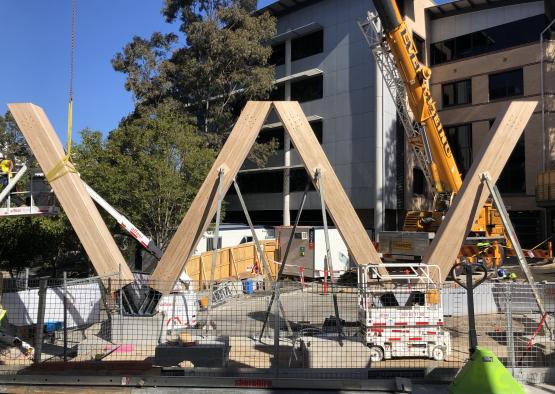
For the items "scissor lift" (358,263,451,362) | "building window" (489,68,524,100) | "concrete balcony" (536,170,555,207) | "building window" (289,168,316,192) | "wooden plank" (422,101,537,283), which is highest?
"building window" (489,68,524,100)

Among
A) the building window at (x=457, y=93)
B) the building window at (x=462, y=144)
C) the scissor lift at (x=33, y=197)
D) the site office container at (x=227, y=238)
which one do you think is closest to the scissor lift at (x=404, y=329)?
the scissor lift at (x=33, y=197)

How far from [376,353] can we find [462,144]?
26.2 metres

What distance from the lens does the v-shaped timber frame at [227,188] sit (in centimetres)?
782

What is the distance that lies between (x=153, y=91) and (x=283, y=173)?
11.2 metres

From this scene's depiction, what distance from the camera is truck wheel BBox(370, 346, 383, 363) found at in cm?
714

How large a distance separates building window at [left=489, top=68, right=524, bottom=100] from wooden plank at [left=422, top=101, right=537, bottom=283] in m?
23.0

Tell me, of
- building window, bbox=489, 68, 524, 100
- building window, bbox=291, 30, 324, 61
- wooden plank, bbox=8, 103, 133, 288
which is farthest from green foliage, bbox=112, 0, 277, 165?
wooden plank, bbox=8, 103, 133, 288

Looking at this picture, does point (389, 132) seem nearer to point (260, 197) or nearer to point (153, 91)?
point (260, 197)

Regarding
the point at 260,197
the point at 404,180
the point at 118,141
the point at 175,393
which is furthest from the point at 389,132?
the point at 175,393

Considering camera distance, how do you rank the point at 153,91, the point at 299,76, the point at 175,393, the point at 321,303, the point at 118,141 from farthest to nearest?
the point at 299,76
the point at 153,91
the point at 118,141
the point at 321,303
the point at 175,393

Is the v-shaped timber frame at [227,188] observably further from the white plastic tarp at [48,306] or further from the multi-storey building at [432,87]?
the multi-storey building at [432,87]

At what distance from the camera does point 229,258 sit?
19094 mm

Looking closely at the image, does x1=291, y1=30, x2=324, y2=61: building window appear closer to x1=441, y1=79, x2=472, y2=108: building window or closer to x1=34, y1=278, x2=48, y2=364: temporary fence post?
x1=441, y1=79, x2=472, y2=108: building window

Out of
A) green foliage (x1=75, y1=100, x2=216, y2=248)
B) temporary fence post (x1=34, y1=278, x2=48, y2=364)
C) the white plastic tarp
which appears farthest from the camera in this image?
green foliage (x1=75, y1=100, x2=216, y2=248)
